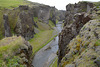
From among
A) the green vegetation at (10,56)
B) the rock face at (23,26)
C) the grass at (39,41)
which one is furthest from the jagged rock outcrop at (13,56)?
the rock face at (23,26)

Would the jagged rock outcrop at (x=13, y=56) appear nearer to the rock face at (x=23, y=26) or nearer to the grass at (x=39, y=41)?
the grass at (x=39, y=41)

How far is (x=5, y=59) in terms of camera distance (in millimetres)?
17547

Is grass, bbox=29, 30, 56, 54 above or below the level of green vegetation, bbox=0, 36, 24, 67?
below

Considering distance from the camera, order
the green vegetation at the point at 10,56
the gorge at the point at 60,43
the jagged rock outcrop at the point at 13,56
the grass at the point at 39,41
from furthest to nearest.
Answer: the grass at the point at 39,41 < the jagged rock outcrop at the point at 13,56 < the green vegetation at the point at 10,56 < the gorge at the point at 60,43

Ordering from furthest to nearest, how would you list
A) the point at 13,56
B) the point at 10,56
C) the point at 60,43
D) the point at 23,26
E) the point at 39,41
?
the point at 39,41 < the point at 23,26 < the point at 60,43 < the point at 13,56 < the point at 10,56

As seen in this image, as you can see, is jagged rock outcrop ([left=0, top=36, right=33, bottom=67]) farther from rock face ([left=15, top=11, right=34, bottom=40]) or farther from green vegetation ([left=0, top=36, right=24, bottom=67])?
rock face ([left=15, top=11, right=34, bottom=40])

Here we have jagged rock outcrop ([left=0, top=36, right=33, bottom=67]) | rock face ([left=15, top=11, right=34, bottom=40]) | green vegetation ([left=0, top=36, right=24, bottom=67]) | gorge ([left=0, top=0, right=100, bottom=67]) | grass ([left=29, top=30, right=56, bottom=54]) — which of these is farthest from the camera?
rock face ([left=15, top=11, right=34, bottom=40])

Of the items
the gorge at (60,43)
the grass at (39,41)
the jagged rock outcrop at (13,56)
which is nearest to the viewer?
the gorge at (60,43)

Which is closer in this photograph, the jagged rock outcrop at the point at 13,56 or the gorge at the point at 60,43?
the gorge at the point at 60,43

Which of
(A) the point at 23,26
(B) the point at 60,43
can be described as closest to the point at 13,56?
(B) the point at 60,43

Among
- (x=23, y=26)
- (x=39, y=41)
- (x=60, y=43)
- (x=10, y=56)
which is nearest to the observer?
(x=10, y=56)

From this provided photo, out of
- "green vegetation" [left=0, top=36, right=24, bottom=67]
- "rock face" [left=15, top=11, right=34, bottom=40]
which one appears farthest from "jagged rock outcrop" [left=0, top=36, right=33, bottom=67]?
"rock face" [left=15, top=11, right=34, bottom=40]

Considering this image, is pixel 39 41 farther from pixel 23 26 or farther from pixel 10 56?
pixel 10 56


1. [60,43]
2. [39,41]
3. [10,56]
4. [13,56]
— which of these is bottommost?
[39,41]
